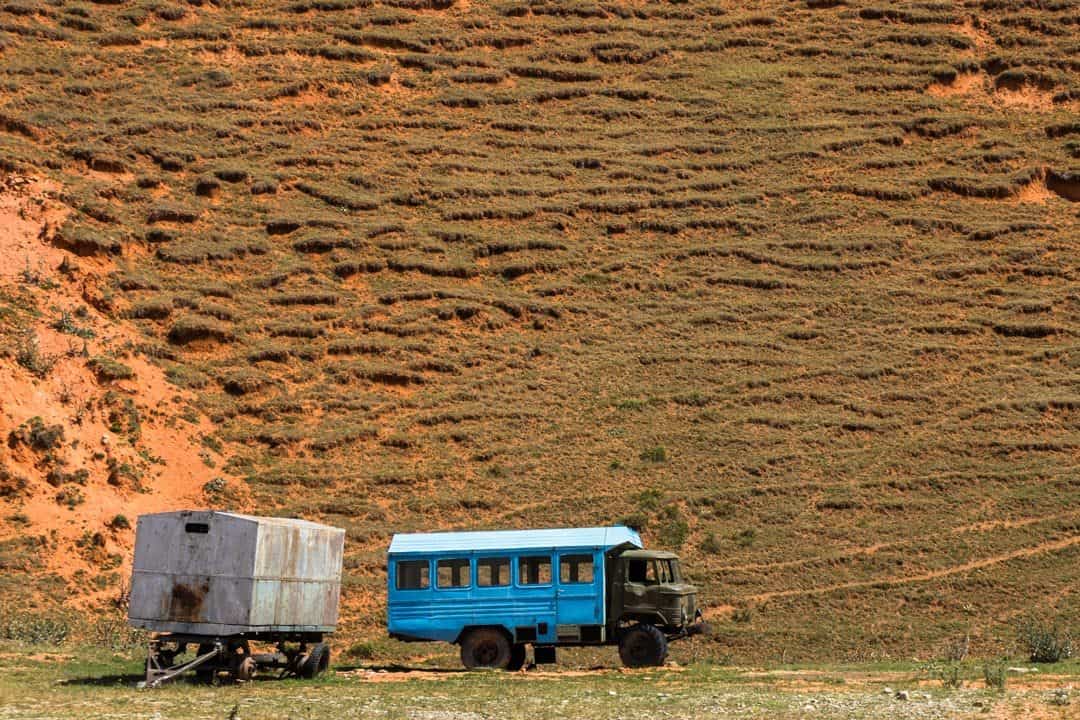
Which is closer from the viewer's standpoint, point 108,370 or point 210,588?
point 210,588

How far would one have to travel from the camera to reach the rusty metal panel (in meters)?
20.0

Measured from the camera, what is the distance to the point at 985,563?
34188mm

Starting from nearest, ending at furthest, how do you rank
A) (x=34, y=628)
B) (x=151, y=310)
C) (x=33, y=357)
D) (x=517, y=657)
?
(x=517, y=657)
(x=34, y=628)
(x=33, y=357)
(x=151, y=310)

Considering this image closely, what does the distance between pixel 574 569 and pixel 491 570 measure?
151 centimetres

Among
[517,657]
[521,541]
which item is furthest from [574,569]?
[517,657]

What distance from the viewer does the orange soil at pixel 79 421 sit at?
112 feet

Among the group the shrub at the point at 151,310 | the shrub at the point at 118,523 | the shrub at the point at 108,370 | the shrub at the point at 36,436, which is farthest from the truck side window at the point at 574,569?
the shrub at the point at 151,310

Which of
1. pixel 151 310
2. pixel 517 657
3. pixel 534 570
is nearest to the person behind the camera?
pixel 534 570

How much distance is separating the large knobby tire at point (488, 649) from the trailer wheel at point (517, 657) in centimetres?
8

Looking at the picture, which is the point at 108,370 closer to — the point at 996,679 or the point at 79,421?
the point at 79,421

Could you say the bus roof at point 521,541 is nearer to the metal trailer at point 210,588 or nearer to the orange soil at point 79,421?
the metal trailer at point 210,588

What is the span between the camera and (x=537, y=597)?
939 inches

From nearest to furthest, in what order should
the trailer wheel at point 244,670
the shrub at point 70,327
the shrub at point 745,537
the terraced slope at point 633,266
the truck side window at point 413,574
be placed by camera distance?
the trailer wheel at point 244,670 → the truck side window at point 413,574 → the shrub at point 745,537 → the terraced slope at point 633,266 → the shrub at point 70,327

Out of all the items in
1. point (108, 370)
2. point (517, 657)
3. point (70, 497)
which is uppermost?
point (108, 370)
